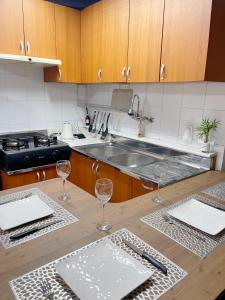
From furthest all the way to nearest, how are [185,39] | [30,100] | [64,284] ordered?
[30,100] → [185,39] → [64,284]

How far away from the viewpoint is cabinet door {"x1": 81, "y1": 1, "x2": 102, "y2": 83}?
7.43 ft

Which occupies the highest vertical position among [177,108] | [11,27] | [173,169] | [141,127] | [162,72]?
[11,27]

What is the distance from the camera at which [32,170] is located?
2180 millimetres

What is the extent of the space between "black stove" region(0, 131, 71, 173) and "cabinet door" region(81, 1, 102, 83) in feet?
2.57

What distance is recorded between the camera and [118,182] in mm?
1900

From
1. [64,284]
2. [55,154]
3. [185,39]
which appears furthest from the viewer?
[55,154]

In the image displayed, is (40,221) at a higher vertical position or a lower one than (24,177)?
higher

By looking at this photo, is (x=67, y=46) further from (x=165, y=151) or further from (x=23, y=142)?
(x=165, y=151)

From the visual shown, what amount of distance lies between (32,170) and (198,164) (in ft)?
4.78

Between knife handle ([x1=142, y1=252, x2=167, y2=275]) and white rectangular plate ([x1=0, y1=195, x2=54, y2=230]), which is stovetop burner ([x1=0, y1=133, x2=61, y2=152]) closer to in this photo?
white rectangular plate ([x1=0, y1=195, x2=54, y2=230])

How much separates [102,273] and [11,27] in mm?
2175

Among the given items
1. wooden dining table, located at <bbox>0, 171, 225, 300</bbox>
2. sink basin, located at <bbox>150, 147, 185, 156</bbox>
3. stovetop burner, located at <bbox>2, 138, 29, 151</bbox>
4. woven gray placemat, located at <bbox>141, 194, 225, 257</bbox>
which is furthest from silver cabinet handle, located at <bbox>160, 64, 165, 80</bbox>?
stovetop burner, located at <bbox>2, 138, 29, 151</bbox>

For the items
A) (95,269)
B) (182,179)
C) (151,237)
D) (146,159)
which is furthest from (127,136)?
(95,269)

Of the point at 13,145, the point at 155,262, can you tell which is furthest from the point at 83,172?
the point at 155,262
